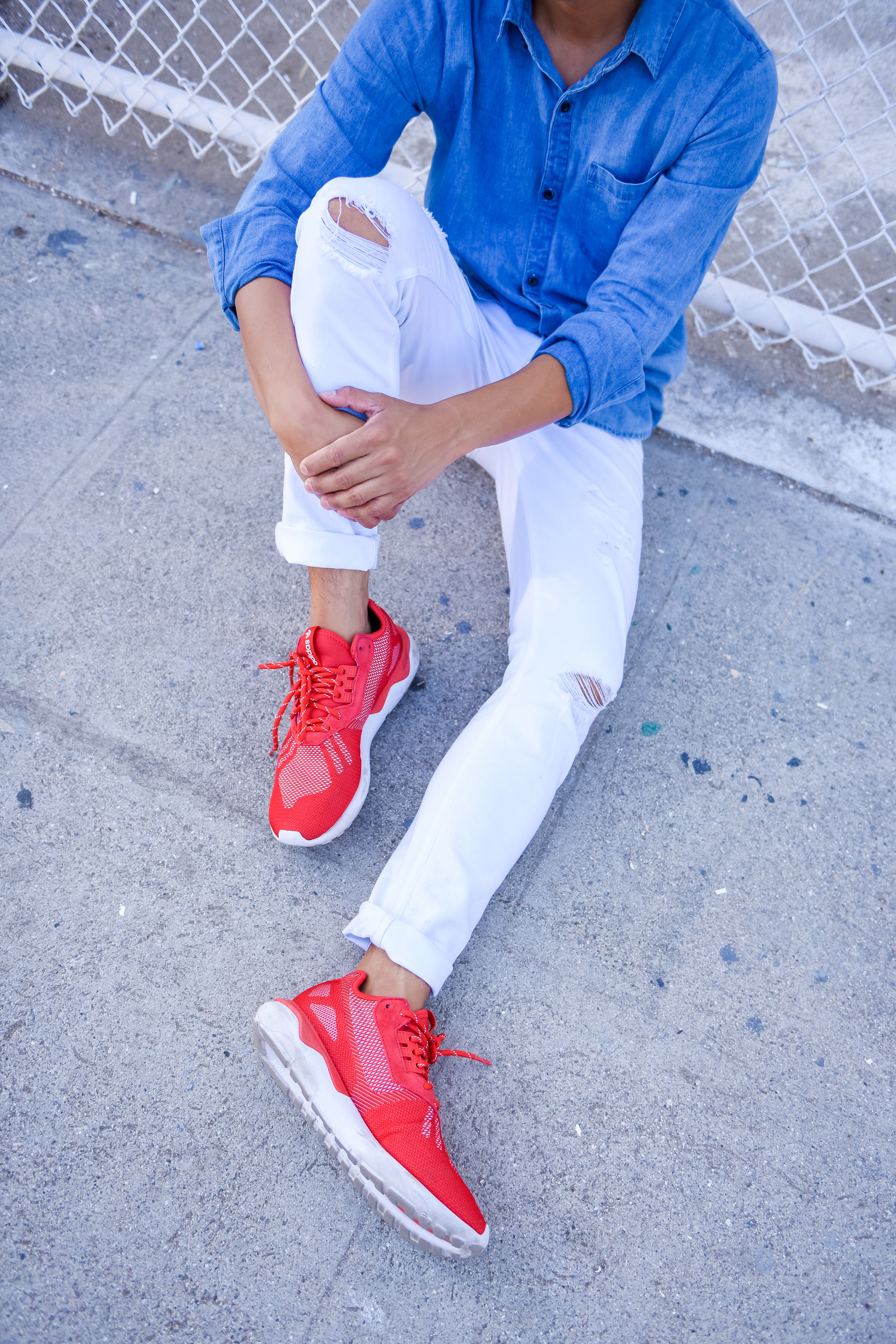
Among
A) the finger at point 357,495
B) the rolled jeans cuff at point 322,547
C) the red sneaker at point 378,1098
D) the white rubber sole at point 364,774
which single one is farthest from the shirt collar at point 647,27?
the red sneaker at point 378,1098

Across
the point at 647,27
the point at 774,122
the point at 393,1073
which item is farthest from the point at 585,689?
the point at 774,122

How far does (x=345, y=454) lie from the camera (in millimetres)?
1380

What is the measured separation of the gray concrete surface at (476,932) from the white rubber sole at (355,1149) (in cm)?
12

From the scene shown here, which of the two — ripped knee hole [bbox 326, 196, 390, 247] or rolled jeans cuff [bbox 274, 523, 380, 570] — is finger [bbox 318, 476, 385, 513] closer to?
rolled jeans cuff [bbox 274, 523, 380, 570]

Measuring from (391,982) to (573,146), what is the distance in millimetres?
1596

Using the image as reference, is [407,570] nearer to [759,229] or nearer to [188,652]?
[188,652]

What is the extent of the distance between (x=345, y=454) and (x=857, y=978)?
149 centimetres

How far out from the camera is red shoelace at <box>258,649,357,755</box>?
1.63 m

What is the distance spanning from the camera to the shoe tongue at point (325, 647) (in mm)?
1632

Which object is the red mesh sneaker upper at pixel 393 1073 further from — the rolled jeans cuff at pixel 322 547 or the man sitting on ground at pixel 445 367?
the rolled jeans cuff at pixel 322 547

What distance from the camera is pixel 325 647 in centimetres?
163

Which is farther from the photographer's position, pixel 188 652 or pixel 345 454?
pixel 188 652

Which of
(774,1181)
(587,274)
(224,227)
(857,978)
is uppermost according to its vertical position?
(587,274)

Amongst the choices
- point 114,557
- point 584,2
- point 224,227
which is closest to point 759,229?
point 584,2
